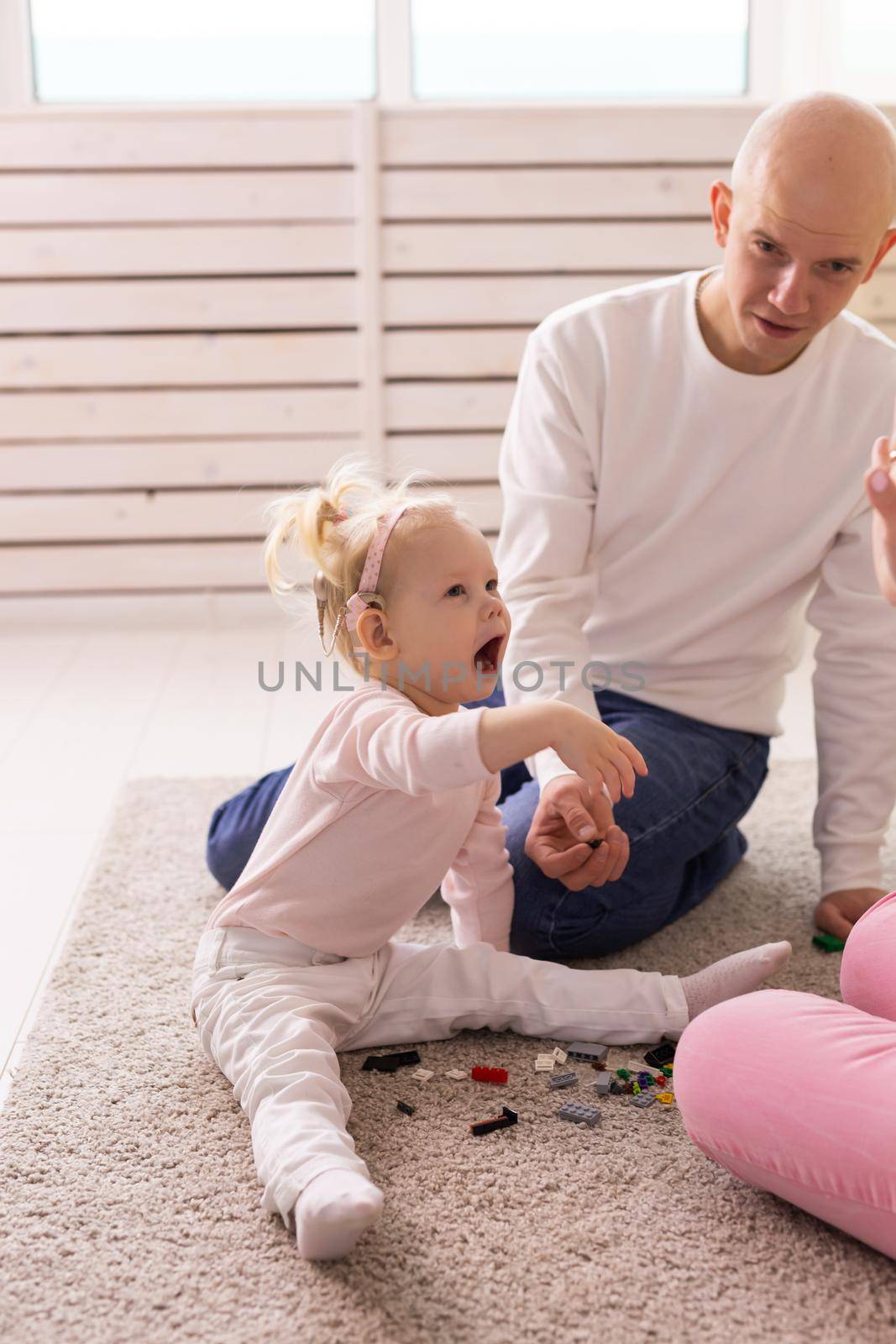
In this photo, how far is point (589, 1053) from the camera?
45.6 inches

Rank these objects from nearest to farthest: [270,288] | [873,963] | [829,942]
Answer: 1. [873,963]
2. [829,942]
3. [270,288]

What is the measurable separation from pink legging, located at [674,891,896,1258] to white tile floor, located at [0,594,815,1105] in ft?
1.78

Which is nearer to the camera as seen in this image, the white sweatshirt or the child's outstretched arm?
the child's outstretched arm

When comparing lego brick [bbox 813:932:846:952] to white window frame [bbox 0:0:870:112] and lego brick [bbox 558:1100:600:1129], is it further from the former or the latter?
white window frame [bbox 0:0:870:112]

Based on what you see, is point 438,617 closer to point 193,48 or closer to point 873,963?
point 873,963

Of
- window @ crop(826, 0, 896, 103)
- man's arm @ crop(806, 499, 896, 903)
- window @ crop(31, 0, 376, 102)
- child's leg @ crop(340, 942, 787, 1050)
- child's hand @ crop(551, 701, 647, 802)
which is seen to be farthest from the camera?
window @ crop(31, 0, 376, 102)

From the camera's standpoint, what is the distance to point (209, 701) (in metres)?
2.37

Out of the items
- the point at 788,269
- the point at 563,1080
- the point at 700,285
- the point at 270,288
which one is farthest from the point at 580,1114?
the point at 270,288

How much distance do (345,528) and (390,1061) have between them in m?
0.45

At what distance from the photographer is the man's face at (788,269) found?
1.20 m

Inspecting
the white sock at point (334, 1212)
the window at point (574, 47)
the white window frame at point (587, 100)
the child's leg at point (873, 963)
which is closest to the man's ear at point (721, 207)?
the child's leg at point (873, 963)

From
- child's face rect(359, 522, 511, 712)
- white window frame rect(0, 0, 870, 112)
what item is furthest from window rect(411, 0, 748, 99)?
child's face rect(359, 522, 511, 712)

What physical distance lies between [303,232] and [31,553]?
905mm

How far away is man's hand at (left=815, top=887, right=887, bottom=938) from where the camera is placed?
139 centimetres
